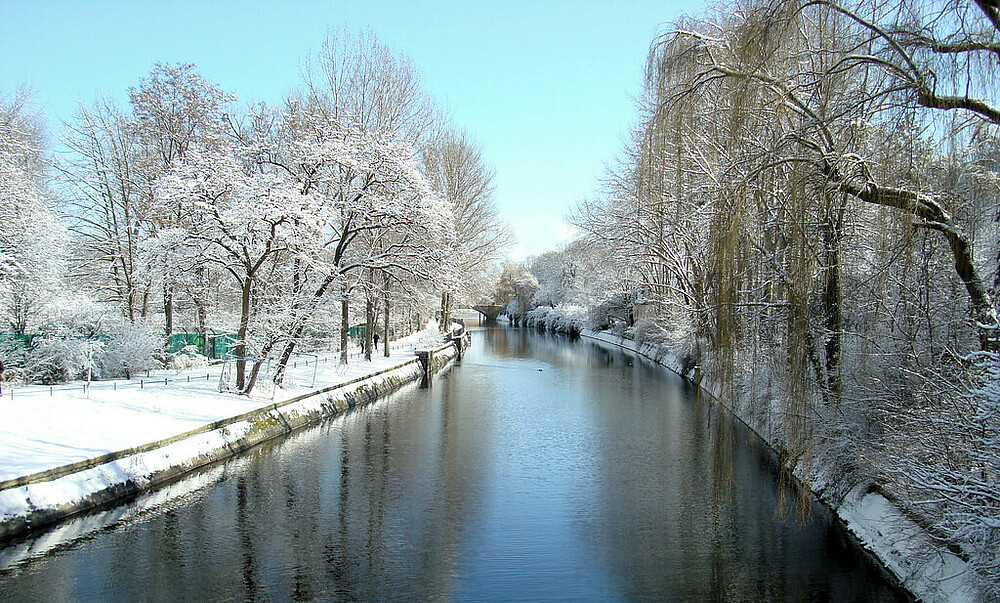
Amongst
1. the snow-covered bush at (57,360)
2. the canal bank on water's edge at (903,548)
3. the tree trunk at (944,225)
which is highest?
the tree trunk at (944,225)

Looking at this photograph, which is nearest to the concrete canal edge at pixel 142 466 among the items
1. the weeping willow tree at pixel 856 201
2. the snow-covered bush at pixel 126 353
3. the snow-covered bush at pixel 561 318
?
the snow-covered bush at pixel 126 353

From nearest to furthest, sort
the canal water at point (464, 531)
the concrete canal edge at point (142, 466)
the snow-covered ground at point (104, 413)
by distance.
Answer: the canal water at point (464, 531), the concrete canal edge at point (142, 466), the snow-covered ground at point (104, 413)

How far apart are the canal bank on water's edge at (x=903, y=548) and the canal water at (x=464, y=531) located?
245mm

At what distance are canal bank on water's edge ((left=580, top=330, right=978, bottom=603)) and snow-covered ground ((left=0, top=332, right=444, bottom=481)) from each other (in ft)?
34.8

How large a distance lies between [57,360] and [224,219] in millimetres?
6608

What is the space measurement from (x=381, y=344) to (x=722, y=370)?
28.9 metres

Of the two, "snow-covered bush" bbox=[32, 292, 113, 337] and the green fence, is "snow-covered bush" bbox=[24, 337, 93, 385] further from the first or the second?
the green fence

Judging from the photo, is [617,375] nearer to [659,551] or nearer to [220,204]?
[220,204]

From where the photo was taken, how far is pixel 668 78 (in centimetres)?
754

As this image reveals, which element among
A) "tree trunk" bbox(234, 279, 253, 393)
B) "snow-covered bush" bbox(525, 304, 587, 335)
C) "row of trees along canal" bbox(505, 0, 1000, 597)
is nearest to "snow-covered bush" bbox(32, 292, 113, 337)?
"tree trunk" bbox(234, 279, 253, 393)

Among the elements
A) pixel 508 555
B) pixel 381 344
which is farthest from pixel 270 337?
pixel 381 344

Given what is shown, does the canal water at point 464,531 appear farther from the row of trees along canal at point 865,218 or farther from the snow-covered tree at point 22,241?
the snow-covered tree at point 22,241

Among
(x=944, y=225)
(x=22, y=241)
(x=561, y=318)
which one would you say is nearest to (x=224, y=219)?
(x=22, y=241)

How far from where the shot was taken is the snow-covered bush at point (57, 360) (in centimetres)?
1666
